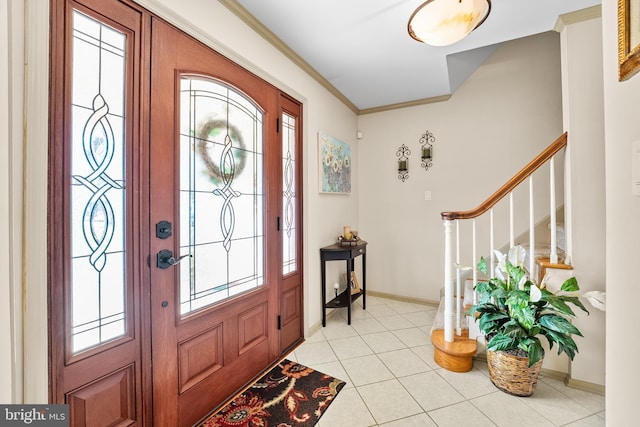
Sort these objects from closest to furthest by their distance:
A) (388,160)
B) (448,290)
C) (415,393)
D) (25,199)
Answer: (25,199) < (415,393) < (448,290) < (388,160)

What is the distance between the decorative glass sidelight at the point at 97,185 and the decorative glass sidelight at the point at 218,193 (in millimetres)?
297

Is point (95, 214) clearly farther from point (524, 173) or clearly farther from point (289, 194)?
point (524, 173)

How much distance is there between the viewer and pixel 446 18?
56.1 inches

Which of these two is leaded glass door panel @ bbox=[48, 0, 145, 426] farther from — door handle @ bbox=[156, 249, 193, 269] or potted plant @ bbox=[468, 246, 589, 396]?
potted plant @ bbox=[468, 246, 589, 396]

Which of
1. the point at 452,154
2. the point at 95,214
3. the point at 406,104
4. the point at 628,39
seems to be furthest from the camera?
the point at 406,104

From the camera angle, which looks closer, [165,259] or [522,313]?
[165,259]

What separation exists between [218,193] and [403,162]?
246 centimetres

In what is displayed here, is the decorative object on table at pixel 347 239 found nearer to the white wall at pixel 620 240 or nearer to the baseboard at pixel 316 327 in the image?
the baseboard at pixel 316 327

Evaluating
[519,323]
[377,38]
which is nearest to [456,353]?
[519,323]

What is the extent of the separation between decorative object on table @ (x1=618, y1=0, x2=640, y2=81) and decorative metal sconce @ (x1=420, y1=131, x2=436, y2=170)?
252 centimetres

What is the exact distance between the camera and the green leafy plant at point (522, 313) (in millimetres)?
1452

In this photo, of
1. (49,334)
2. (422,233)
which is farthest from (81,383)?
(422,233)

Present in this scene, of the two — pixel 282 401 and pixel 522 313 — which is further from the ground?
pixel 522 313

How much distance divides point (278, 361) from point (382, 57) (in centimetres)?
267
